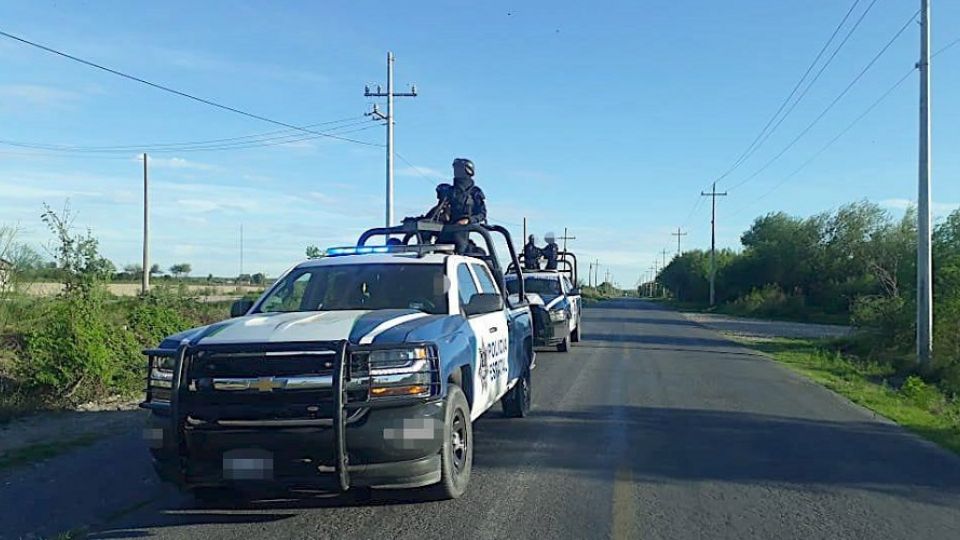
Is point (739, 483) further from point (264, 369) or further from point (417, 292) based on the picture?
point (264, 369)

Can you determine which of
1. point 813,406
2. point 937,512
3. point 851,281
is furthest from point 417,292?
point 851,281

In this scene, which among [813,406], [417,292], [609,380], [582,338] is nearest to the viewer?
[417,292]

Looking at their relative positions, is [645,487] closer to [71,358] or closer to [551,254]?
[71,358]

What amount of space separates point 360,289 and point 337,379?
8.35ft

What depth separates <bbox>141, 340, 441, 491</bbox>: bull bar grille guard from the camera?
5734 mm

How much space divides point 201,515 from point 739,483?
434 centimetres

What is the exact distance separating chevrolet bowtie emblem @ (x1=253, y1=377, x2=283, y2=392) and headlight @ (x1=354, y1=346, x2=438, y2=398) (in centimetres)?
55

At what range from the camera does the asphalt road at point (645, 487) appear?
245 inches

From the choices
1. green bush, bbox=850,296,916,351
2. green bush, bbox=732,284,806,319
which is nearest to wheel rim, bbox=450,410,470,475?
green bush, bbox=850,296,916,351

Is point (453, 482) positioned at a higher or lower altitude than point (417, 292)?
lower

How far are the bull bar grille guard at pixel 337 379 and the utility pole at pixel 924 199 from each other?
16.8 m

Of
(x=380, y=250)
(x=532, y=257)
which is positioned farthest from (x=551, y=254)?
(x=380, y=250)

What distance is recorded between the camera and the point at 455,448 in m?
6.80

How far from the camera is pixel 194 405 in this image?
5949 mm
